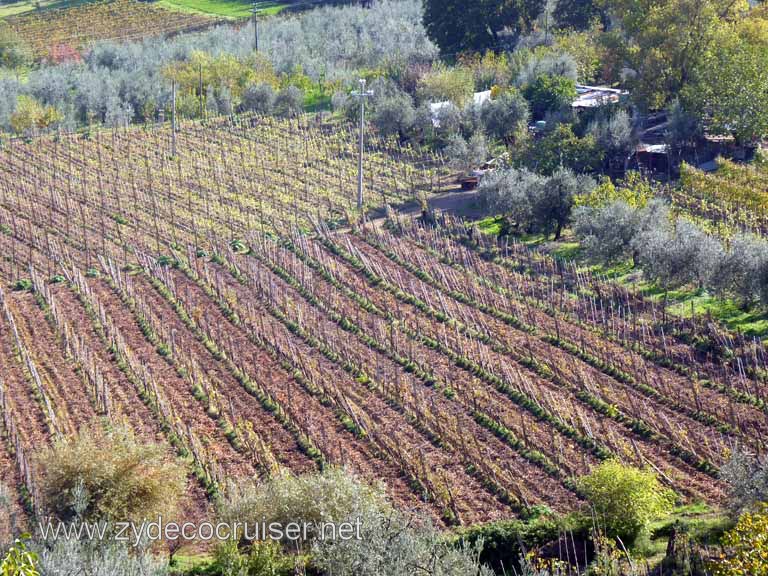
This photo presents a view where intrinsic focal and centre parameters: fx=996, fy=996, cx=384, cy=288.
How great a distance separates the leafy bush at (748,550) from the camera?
1035 centimetres

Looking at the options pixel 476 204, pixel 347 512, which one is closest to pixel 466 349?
pixel 347 512

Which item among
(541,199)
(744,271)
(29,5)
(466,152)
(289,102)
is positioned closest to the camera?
(744,271)

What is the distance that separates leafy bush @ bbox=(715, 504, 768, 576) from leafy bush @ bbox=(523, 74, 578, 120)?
31.3 metres

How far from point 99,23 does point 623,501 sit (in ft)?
232

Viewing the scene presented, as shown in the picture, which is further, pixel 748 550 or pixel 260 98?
pixel 260 98

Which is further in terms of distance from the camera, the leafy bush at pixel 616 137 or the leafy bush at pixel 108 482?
the leafy bush at pixel 616 137

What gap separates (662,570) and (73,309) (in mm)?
15780

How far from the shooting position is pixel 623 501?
46.8ft

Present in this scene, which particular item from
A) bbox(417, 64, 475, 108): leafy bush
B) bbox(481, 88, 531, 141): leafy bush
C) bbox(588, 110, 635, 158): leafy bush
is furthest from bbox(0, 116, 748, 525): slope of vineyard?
bbox(417, 64, 475, 108): leafy bush

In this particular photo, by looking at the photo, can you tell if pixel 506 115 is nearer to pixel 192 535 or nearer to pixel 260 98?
pixel 260 98

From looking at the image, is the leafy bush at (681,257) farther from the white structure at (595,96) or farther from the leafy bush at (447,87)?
the leafy bush at (447,87)

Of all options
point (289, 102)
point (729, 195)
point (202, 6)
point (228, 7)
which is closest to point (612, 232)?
point (729, 195)

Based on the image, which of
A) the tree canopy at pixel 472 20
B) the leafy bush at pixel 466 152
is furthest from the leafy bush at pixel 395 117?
the tree canopy at pixel 472 20

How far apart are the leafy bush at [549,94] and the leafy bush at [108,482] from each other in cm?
2963
